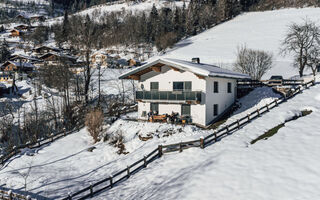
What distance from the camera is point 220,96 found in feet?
83.8

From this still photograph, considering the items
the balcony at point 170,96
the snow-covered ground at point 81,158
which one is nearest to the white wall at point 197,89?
the balcony at point 170,96

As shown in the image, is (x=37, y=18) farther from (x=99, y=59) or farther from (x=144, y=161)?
(x=144, y=161)

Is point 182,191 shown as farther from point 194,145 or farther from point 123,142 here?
point 123,142

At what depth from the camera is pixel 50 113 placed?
39750 mm

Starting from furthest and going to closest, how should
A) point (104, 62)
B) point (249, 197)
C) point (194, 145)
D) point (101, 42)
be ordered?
point (101, 42)
point (104, 62)
point (194, 145)
point (249, 197)

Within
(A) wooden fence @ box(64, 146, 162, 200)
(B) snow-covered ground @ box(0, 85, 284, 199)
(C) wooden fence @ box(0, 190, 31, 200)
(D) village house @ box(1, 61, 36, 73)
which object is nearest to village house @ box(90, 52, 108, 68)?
(D) village house @ box(1, 61, 36, 73)

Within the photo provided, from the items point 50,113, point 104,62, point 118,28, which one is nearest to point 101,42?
point 118,28

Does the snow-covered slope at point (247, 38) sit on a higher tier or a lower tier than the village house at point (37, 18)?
lower

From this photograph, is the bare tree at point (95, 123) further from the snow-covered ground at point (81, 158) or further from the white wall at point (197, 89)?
the white wall at point (197, 89)

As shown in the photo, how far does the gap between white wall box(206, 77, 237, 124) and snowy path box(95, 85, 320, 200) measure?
16.1 ft

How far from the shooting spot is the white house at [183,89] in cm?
2273

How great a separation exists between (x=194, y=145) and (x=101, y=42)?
307 ft

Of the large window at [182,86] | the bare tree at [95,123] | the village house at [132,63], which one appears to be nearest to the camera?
the large window at [182,86]

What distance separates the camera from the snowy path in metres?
11.2
